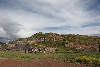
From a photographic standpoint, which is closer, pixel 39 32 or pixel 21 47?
pixel 21 47

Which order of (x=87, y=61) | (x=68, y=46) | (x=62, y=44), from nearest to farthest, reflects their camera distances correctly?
1. (x=87, y=61)
2. (x=68, y=46)
3. (x=62, y=44)

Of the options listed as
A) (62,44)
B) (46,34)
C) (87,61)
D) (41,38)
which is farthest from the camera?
(46,34)

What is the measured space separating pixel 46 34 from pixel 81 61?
75.7 meters

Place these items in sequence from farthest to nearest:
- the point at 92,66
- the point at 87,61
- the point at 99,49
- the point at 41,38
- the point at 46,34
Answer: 1. the point at 46,34
2. the point at 41,38
3. the point at 99,49
4. the point at 87,61
5. the point at 92,66

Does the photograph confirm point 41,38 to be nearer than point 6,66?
No

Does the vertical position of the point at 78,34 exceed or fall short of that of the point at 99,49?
it exceeds it

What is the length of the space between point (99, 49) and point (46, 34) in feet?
163

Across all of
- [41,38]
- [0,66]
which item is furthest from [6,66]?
[41,38]

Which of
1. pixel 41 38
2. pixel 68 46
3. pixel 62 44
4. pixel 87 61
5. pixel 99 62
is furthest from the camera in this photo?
pixel 41 38

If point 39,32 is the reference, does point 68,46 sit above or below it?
below

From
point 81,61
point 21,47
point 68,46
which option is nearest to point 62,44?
point 68,46

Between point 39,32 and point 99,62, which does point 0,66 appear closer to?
point 99,62

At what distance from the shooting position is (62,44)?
246ft

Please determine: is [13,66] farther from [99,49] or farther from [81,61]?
[99,49]
